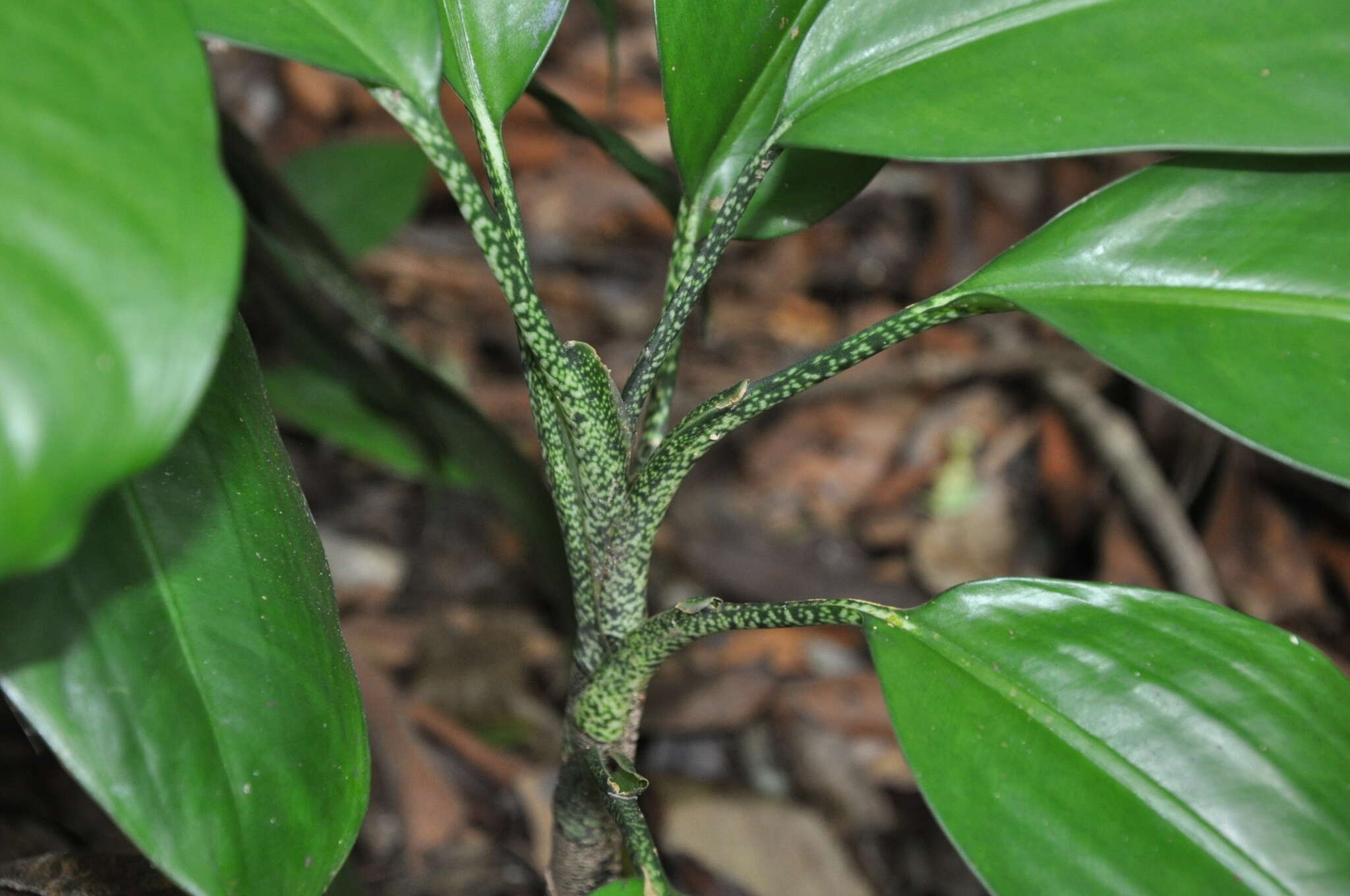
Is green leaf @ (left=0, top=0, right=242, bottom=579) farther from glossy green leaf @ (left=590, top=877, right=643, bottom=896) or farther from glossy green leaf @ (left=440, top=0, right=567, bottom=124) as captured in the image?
glossy green leaf @ (left=590, top=877, right=643, bottom=896)

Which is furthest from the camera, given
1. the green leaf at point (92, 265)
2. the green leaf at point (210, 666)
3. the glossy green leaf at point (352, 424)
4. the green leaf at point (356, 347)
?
the glossy green leaf at point (352, 424)

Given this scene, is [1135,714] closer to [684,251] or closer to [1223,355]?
[1223,355]

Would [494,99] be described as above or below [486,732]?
above

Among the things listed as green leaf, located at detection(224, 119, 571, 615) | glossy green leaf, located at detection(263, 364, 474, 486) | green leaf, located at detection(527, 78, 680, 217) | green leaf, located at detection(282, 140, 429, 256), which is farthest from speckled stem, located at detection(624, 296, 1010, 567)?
green leaf, located at detection(282, 140, 429, 256)

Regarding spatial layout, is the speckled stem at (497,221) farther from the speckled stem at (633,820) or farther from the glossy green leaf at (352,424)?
the glossy green leaf at (352,424)

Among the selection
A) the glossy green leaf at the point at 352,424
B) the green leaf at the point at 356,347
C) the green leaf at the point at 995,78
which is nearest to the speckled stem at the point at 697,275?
the green leaf at the point at 995,78

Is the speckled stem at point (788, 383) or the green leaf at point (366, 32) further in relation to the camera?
the speckled stem at point (788, 383)

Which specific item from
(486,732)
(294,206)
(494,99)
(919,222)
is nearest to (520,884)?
(486,732)
